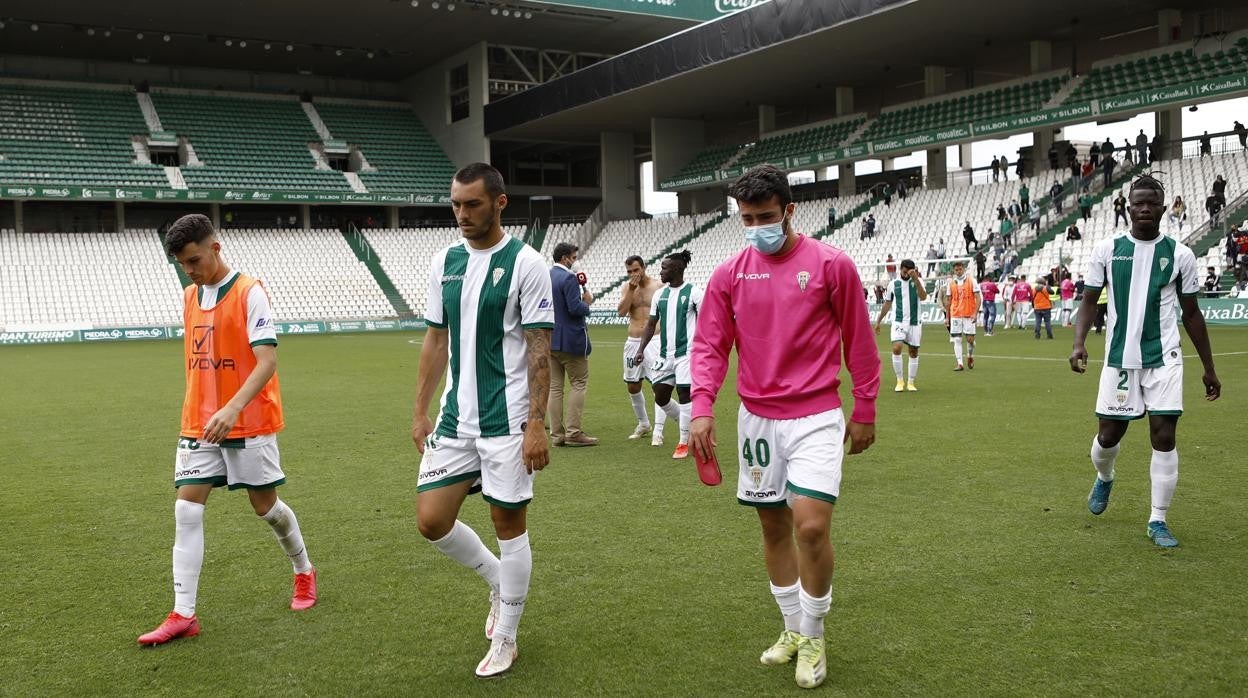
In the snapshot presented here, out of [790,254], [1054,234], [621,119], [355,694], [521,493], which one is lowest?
[355,694]

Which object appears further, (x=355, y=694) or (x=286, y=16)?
(x=286, y=16)

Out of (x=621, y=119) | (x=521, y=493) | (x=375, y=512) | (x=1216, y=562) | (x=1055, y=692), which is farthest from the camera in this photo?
(x=621, y=119)

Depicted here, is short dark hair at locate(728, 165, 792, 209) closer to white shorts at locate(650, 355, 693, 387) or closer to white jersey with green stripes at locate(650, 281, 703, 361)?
white shorts at locate(650, 355, 693, 387)

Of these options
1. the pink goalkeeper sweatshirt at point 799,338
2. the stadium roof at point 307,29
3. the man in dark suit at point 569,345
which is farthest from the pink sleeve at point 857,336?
the stadium roof at point 307,29

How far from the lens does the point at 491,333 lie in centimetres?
428

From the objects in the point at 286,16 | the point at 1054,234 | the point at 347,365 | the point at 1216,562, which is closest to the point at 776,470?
the point at 1216,562

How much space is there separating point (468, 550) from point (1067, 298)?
26828 mm

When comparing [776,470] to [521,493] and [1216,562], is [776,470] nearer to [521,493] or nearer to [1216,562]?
[521,493]

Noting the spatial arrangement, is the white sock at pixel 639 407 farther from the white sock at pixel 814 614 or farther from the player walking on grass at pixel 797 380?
the white sock at pixel 814 614

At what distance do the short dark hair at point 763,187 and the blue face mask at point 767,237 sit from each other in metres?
0.10

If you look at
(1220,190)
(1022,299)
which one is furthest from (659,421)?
(1220,190)

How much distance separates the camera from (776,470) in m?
4.11

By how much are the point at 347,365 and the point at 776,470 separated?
61.8ft

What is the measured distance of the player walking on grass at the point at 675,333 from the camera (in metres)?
9.57
